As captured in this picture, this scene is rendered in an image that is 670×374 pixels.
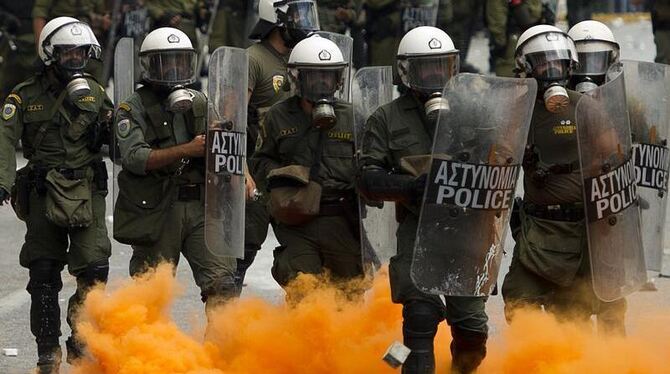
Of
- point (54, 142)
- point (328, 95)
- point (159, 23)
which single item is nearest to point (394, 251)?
point (328, 95)

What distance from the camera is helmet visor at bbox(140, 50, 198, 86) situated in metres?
7.92

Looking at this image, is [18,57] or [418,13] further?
[418,13]

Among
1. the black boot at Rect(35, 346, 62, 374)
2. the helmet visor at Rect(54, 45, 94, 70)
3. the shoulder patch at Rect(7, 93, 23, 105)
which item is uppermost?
the helmet visor at Rect(54, 45, 94, 70)

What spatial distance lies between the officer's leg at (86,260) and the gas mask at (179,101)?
78cm

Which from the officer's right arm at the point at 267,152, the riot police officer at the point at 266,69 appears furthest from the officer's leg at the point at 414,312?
the riot police officer at the point at 266,69

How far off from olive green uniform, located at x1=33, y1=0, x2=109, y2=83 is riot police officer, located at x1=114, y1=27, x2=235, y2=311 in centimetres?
628

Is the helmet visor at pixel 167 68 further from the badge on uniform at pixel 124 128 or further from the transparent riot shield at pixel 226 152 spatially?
the badge on uniform at pixel 124 128

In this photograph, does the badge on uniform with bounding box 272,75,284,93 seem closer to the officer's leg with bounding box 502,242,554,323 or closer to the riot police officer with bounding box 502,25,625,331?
Result: the riot police officer with bounding box 502,25,625,331

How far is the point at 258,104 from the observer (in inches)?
348

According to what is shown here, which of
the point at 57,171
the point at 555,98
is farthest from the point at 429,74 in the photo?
the point at 57,171

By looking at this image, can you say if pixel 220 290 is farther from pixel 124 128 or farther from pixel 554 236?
pixel 554 236

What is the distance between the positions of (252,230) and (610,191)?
93.2 inches

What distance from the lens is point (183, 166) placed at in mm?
7941

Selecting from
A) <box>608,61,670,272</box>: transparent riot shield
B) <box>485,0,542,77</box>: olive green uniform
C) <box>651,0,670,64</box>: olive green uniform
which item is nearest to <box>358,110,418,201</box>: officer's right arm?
<box>608,61,670,272</box>: transparent riot shield
